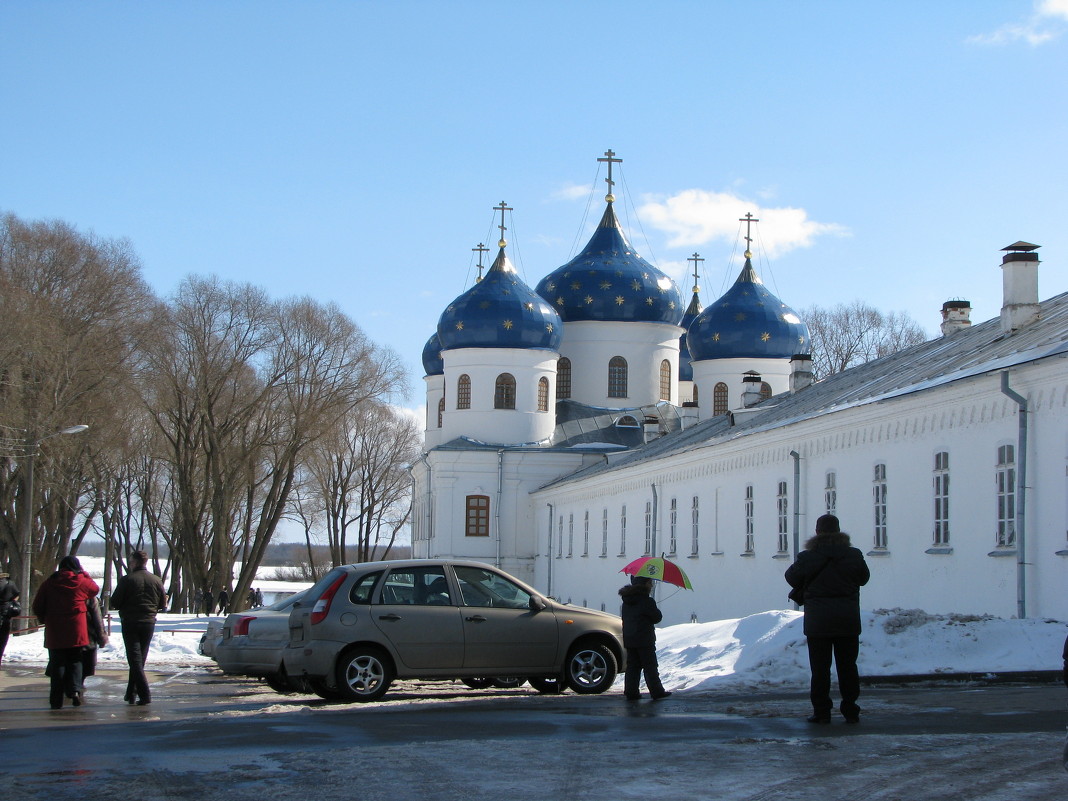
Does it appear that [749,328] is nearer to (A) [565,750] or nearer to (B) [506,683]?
(B) [506,683]

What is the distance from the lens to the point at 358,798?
7.19 metres

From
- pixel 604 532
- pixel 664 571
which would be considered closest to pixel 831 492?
pixel 664 571

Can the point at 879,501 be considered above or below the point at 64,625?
above

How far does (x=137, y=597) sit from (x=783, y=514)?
1543 cm

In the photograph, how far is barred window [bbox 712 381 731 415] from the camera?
2058 inches

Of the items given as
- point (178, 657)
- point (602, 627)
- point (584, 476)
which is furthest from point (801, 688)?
point (584, 476)

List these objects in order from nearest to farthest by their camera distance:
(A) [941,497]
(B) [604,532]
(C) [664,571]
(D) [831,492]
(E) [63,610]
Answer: (E) [63,610] → (C) [664,571] → (A) [941,497] → (D) [831,492] → (B) [604,532]

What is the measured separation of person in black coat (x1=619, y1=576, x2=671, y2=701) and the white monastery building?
6206 mm

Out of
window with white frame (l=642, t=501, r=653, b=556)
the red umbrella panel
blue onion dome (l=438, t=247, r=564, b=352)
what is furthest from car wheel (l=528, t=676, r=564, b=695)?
blue onion dome (l=438, t=247, r=564, b=352)

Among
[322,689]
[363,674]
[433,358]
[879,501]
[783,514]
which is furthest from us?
[433,358]

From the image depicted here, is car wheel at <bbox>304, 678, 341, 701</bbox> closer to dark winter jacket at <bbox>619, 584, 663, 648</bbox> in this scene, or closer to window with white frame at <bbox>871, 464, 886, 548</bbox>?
dark winter jacket at <bbox>619, 584, 663, 648</bbox>

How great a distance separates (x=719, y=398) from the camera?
5238 centimetres

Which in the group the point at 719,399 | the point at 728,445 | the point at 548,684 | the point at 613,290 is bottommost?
the point at 548,684

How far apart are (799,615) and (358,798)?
9.45 meters
